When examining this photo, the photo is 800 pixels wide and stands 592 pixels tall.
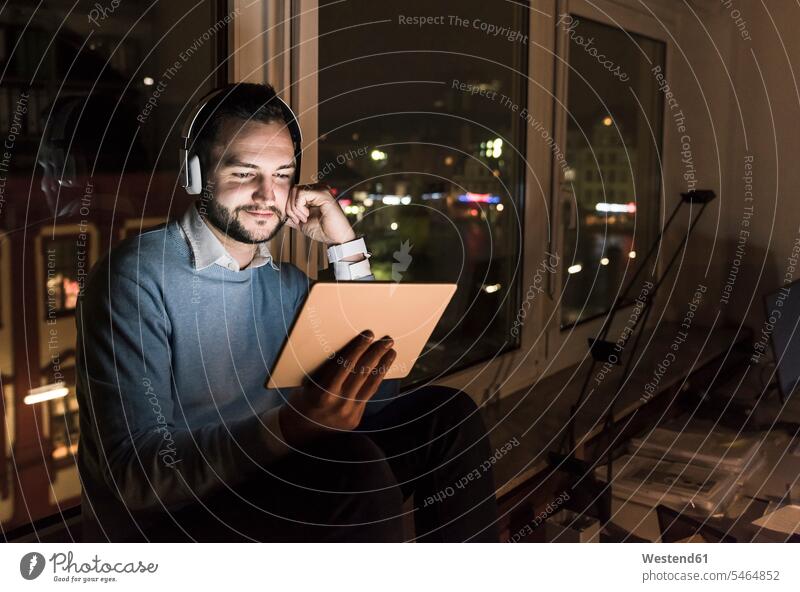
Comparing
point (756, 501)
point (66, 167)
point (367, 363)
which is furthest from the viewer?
point (756, 501)

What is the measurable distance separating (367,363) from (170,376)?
22 cm

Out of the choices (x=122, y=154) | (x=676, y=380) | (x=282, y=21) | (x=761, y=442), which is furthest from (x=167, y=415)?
(x=761, y=442)

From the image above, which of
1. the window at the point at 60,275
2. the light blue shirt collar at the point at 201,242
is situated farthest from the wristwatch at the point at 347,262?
the window at the point at 60,275

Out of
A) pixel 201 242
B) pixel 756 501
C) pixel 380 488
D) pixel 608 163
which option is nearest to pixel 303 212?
pixel 201 242

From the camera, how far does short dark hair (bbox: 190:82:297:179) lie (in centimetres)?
82

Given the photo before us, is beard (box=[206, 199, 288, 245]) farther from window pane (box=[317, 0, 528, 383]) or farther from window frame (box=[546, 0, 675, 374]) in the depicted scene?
window frame (box=[546, 0, 675, 374])

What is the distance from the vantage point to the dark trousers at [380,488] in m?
0.89

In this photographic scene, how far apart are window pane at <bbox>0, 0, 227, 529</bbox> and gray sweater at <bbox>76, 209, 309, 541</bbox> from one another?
0.03 meters

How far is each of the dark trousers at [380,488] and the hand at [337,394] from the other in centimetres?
2

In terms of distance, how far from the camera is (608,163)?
107cm

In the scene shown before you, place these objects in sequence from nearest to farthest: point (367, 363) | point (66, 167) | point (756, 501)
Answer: point (66, 167)
point (367, 363)
point (756, 501)
